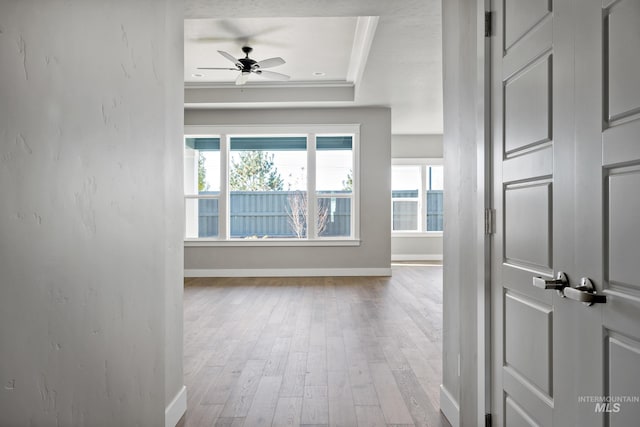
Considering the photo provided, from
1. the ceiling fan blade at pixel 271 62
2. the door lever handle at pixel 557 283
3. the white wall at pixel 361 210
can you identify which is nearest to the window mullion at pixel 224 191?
the white wall at pixel 361 210

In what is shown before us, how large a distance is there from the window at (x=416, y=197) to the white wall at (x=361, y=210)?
2.73 m

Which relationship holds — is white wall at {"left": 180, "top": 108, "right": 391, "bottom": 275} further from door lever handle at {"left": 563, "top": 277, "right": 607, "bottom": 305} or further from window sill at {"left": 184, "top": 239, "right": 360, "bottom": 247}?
door lever handle at {"left": 563, "top": 277, "right": 607, "bottom": 305}

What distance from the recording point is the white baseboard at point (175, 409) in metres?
2.02

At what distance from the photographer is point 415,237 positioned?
9508 mm

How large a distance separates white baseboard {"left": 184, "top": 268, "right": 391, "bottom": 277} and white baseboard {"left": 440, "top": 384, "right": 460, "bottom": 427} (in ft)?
15.1

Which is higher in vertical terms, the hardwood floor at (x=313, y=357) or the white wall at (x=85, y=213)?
the white wall at (x=85, y=213)

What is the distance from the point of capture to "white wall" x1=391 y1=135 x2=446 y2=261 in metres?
9.43

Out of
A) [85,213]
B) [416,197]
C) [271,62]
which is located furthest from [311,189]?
[85,213]

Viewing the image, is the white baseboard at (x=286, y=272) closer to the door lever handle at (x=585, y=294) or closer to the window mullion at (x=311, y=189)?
the window mullion at (x=311, y=189)

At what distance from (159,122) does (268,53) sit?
3.64 m

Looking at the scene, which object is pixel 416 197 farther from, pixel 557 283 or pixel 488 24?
pixel 557 283

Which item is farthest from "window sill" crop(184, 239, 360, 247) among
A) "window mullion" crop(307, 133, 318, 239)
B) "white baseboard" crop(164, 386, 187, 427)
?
"white baseboard" crop(164, 386, 187, 427)

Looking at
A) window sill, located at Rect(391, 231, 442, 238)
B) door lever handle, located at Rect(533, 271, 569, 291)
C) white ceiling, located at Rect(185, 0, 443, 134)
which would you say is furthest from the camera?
window sill, located at Rect(391, 231, 442, 238)

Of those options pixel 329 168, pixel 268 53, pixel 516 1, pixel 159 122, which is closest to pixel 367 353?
pixel 159 122
